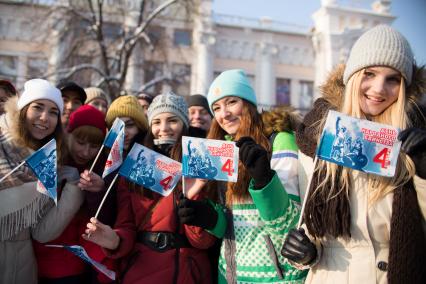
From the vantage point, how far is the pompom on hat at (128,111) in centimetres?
370

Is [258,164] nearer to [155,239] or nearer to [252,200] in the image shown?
[252,200]

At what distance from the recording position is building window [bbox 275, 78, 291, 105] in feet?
105

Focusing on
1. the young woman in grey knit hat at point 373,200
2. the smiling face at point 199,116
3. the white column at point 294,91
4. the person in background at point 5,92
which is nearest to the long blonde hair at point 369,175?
the young woman in grey knit hat at point 373,200

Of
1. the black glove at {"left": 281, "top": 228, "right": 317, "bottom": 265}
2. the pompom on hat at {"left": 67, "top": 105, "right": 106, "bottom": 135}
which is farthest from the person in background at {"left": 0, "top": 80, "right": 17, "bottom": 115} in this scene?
the black glove at {"left": 281, "top": 228, "right": 317, "bottom": 265}

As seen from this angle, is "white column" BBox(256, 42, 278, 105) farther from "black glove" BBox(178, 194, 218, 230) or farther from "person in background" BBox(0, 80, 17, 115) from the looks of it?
"black glove" BBox(178, 194, 218, 230)

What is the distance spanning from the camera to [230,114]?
2643 mm

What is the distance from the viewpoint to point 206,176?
90.0 inches

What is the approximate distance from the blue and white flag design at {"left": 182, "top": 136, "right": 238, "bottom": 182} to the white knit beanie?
1.32 m

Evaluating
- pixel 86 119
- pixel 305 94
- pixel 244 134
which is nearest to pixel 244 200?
pixel 244 134

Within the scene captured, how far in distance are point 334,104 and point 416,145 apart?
0.59 m

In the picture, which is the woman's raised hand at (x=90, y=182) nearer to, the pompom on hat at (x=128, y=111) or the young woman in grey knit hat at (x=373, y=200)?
the pompom on hat at (x=128, y=111)

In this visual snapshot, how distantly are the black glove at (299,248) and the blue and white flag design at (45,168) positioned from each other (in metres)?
1.48

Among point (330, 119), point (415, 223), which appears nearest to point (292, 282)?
point (415, 223)

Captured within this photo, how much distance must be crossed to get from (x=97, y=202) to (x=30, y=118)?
84 centimetres
